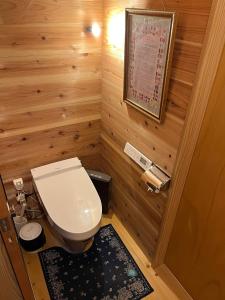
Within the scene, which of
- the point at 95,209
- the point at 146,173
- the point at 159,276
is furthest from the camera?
the point at 159,276

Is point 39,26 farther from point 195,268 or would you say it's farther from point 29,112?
point 195,268

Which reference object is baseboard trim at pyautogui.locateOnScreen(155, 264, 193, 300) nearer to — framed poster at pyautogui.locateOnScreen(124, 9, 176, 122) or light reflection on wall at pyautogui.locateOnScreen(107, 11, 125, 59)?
framed poster at pyautogui.locateOnScreen(124, 9, 176, 122)

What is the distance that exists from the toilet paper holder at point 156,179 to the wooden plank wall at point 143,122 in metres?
0.05

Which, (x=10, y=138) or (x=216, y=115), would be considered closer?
(x=216, y=115)

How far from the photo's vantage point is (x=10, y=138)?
184 cm

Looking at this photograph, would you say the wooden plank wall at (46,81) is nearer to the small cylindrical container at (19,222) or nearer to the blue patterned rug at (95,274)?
the small cylindrical container at (19,222)

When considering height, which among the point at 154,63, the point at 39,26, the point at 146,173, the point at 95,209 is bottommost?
the point at 95,209

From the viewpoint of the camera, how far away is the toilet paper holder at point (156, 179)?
4.89 ft

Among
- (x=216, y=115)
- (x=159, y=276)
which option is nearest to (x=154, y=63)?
(x=216, y=115)

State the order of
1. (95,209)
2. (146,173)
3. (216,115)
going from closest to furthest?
(216,115) → (146,173) → (95,209)

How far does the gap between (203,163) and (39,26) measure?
52.6 inches

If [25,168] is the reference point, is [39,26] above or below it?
above

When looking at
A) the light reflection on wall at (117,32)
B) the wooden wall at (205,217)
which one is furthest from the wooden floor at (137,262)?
the light reflection on wall at (117,32)

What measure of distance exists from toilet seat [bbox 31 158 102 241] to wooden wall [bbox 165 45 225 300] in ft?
1.94
